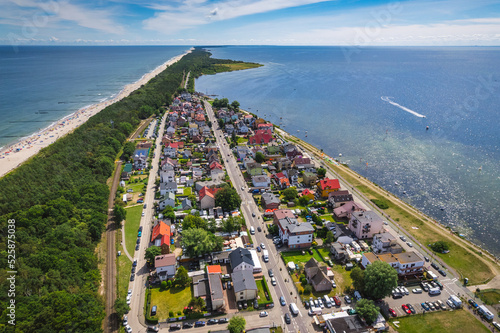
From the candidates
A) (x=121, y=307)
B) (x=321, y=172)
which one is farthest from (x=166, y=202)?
(x=321, y=172)

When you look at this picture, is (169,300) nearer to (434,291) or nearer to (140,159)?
(434,291)

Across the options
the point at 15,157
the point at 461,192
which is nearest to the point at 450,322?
the point at 461,192

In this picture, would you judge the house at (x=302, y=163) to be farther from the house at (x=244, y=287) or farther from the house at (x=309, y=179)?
the house at (x=244, y=287)

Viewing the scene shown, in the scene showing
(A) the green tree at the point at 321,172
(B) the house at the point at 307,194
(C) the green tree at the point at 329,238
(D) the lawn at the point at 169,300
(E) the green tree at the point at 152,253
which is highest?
(A) the green tree at the point at 321,172

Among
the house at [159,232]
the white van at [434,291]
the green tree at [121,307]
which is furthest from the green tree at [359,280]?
the green tree at [121,307]

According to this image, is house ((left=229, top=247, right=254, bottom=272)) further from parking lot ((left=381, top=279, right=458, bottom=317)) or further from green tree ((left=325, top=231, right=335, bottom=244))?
parking lot ((left=381, top=279, right=458, bottom=317))

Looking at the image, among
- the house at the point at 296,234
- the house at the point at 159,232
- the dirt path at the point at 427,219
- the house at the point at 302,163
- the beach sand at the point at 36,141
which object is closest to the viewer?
the dirt path at the point at 427,219
